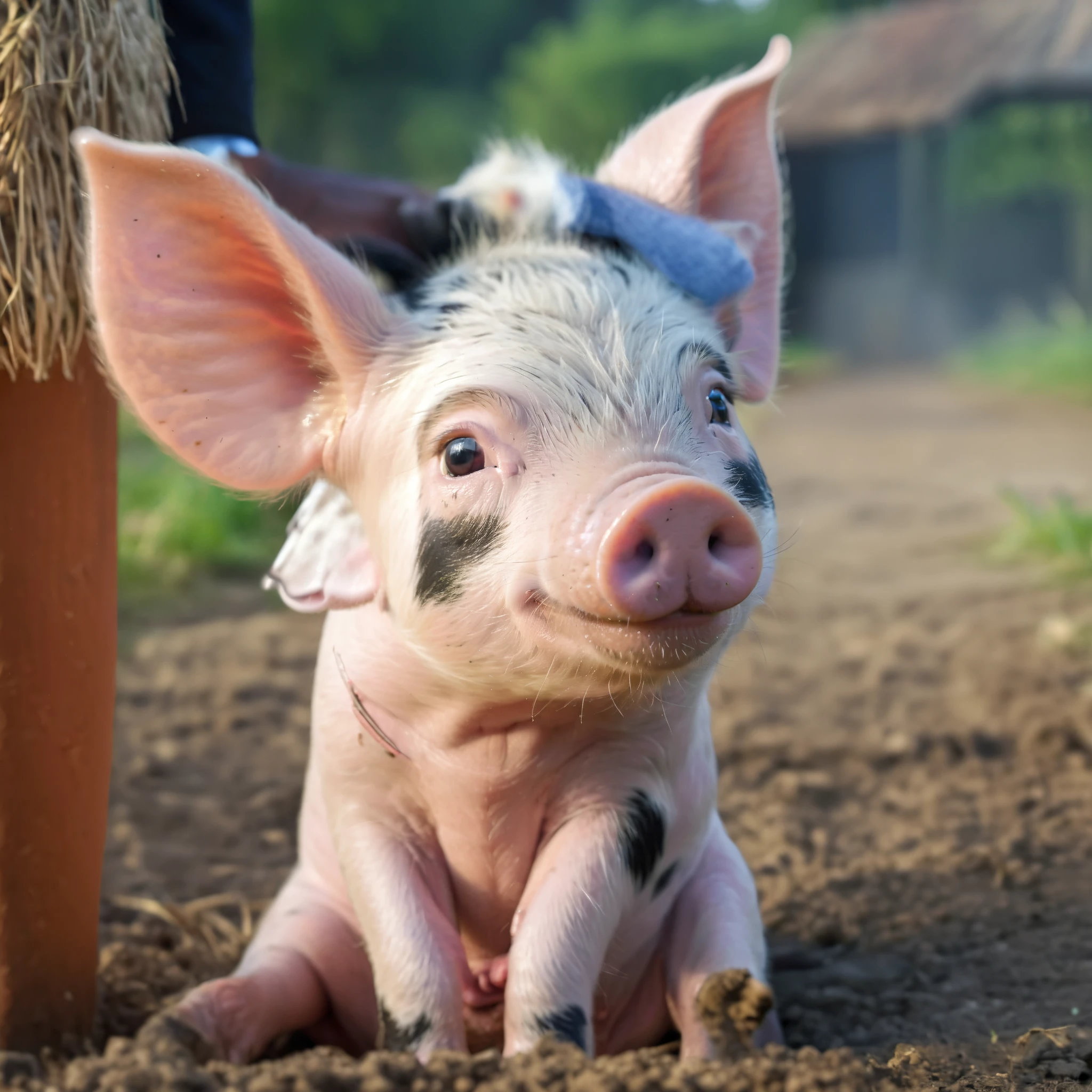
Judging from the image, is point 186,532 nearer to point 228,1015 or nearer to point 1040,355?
point 228,1015

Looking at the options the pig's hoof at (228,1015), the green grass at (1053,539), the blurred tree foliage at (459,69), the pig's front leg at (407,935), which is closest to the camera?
the pig's front leg at (407,935)

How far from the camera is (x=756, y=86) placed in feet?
7.81

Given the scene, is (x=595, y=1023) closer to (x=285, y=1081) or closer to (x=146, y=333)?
(x=285, y=1081)

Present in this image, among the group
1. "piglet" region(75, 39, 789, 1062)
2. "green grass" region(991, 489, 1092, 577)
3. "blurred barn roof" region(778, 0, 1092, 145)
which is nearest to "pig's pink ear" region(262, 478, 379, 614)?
"piglet" region(75, 39, 789, 1062)

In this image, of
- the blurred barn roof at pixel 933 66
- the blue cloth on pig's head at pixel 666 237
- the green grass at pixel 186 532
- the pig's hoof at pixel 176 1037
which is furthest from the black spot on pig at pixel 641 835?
the blurred barn roof at pixel 933 66

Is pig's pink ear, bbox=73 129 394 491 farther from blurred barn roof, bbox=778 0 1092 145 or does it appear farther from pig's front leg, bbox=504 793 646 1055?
blurred barn roof, bbox=778 0 1092 145

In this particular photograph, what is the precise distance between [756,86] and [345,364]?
86cm

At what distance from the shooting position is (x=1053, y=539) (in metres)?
5.63

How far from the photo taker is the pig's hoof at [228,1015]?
219 centimetres

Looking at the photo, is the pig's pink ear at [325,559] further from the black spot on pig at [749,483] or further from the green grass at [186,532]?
the green grass at [186,532]

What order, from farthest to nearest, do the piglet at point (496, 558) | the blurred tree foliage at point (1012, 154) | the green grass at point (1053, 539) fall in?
the blurred tree foliage at point (1012, 154)
the green grass at point (1053, 539)
the piglet at point (496, 558)

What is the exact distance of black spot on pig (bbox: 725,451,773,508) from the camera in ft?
6.48

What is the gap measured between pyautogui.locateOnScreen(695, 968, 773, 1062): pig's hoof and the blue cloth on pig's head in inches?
41.4

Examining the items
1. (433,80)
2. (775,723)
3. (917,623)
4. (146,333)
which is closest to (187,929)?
(146,333)
